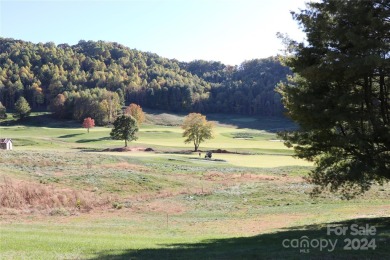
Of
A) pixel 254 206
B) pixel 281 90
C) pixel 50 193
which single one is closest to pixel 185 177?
pixel 254 206

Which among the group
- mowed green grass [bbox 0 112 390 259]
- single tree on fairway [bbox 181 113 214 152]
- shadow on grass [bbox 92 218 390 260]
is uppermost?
single tree on fairway [bbox 181 113 214 152]

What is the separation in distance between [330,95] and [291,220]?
1042 cm

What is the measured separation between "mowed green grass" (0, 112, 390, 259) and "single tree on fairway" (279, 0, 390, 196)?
136 inches

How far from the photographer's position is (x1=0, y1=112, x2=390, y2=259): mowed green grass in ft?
45.3

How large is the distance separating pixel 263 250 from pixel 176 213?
16.3m

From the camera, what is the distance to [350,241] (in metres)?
13.9

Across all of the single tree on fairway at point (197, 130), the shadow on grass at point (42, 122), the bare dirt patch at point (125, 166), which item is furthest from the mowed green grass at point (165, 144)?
the bare dirt patch at point (125, 166)

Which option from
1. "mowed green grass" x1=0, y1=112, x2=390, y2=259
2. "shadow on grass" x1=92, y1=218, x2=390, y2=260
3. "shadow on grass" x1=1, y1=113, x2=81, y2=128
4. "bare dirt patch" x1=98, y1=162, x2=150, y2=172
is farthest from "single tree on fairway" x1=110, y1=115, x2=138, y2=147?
"shadow on grass" x1=92, y1=218, x2=390, y2=260

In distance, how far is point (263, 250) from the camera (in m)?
13.3

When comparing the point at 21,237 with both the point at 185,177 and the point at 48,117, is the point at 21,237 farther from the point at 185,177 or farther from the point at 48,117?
the point at 48,117

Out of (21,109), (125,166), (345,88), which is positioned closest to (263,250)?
(345,88)

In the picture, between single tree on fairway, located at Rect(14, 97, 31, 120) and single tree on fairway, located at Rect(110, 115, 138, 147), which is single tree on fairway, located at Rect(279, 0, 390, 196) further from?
single tree on fairway, located at Rect(14, 97, 31, 120)

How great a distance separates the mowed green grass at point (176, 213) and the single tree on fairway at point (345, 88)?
11.4 feet

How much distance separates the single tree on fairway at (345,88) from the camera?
15.8m
